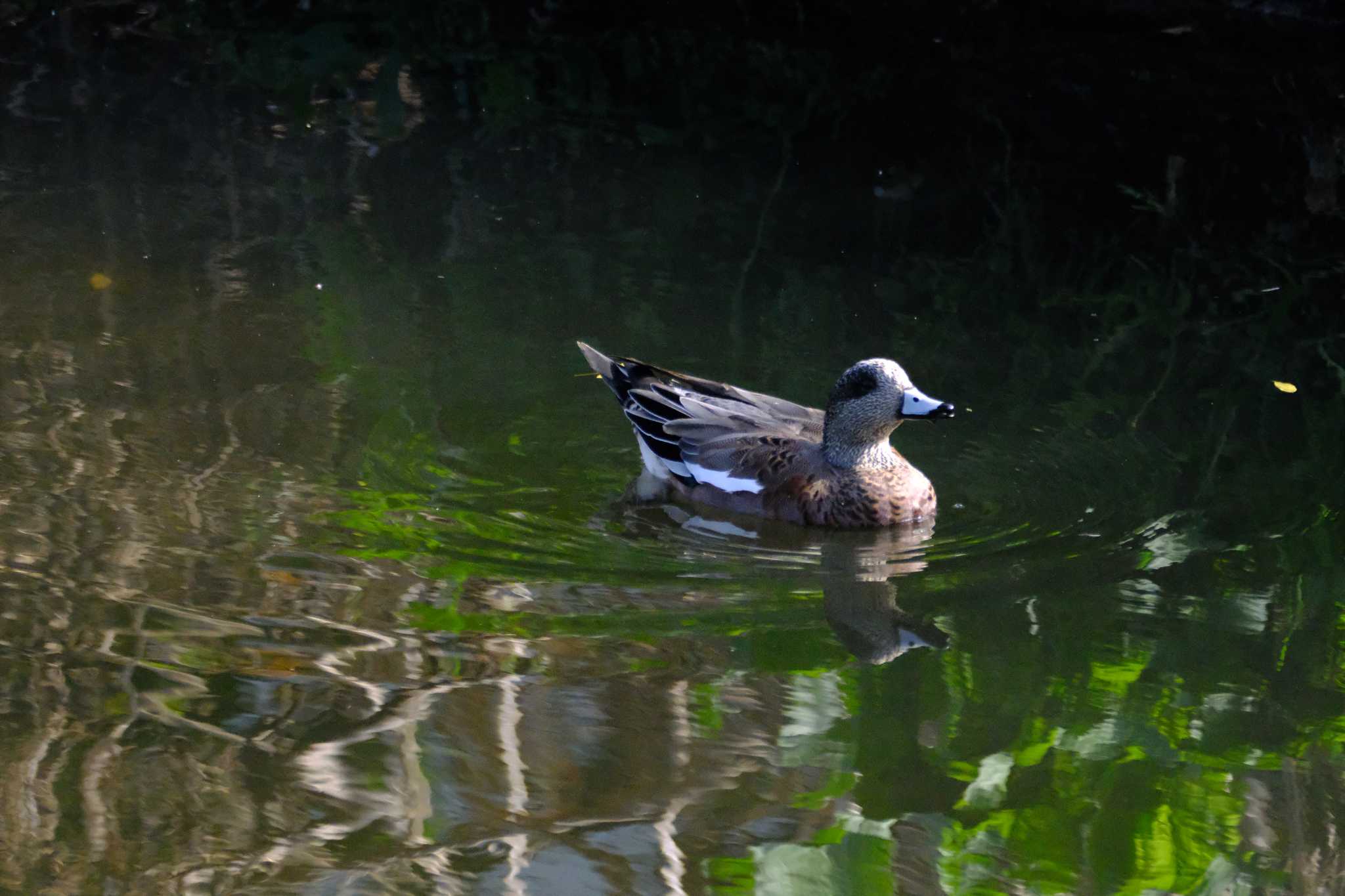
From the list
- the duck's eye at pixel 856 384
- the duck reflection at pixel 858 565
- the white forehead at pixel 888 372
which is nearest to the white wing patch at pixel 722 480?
the duck reflection at pixel 858 565

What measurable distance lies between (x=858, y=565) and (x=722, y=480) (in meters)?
0.85

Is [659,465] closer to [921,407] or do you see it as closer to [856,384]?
[856,384]

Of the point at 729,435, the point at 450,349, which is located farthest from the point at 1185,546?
the point at 450,349

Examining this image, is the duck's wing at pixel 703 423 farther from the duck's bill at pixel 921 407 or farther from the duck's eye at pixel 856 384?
the duck's bill at pixel 921 407

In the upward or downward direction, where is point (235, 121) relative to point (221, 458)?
upward

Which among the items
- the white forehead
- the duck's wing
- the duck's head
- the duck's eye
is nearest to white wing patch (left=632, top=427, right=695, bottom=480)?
the duck's wing

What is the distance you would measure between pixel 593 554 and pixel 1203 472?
2561mm

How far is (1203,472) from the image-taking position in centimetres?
639

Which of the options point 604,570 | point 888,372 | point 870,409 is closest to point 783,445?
point 870,409

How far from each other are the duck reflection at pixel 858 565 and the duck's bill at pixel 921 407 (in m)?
0.41

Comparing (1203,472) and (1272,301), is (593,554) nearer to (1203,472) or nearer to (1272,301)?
(1203,472)

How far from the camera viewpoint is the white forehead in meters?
6.18

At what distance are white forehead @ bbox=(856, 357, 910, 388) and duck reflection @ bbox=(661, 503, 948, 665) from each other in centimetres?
56

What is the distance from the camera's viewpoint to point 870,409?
20.4 feet
